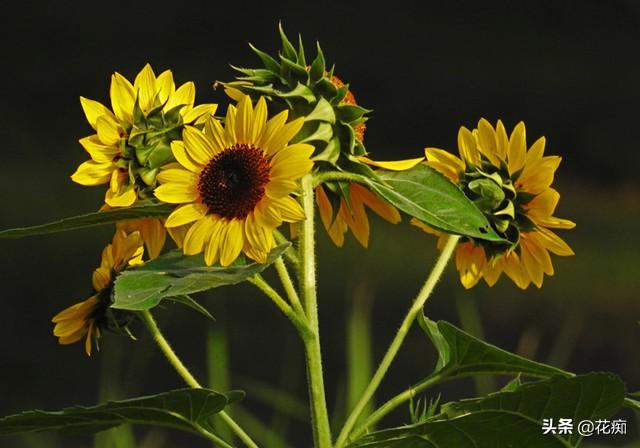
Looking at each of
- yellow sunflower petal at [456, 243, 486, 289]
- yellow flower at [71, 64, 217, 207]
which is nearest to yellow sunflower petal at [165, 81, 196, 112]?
yellow flower at [71, 64, 217, 207]

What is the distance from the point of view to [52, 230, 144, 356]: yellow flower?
73 cm

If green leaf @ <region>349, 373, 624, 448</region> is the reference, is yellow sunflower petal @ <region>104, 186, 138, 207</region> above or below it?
above

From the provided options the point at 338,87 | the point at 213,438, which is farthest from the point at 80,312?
the point at 338,87

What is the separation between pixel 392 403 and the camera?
71cm

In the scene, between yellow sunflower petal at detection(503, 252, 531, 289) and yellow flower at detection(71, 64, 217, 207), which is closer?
yellow flower at detection(71, 64, 217, 207)

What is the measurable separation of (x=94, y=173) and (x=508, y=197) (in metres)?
0.25

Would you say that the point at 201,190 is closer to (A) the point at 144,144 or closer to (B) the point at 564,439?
(A) the point at 144,144

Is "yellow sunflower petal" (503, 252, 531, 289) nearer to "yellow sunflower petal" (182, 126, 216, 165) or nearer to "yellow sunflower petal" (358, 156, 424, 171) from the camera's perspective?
"yellow sunflower petal" (358, 156, 424, 171)

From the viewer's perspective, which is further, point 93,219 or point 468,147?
point 468,147

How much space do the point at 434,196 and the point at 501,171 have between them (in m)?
0.11

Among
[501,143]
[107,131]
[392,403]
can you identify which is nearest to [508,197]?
[501,143]

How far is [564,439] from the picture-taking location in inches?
26.0

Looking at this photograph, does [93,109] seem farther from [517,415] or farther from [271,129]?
[517,415]

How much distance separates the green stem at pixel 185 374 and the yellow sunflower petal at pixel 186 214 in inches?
4.2
